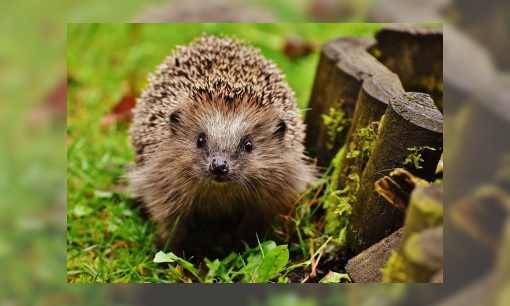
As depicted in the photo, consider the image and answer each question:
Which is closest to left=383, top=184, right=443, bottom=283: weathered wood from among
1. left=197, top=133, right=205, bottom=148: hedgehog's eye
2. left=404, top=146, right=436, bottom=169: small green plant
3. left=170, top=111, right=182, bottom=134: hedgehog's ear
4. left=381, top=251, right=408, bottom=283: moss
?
left=381, top=251, right=408, bottom=283: moss

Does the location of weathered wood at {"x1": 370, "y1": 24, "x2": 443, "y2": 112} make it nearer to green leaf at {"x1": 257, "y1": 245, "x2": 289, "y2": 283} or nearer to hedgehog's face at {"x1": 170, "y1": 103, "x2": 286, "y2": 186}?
hedgehog's face at {"x1": 170, "y1": 103, "x2": 286, "y2": 186}

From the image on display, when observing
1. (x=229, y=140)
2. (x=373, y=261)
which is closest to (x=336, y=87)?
(x=229, y=140)

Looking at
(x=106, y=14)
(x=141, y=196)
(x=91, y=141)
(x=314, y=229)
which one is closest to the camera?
(x=106, y=14)

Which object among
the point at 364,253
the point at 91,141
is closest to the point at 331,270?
the point at 364,253

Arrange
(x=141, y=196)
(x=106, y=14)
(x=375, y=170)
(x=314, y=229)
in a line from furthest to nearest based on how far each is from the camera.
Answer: (x=141, y=196)
(x=314, y=229)
(x=106, y=14)
(x=375, y=170)

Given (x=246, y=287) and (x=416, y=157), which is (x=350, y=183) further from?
(x=246, y=287)
